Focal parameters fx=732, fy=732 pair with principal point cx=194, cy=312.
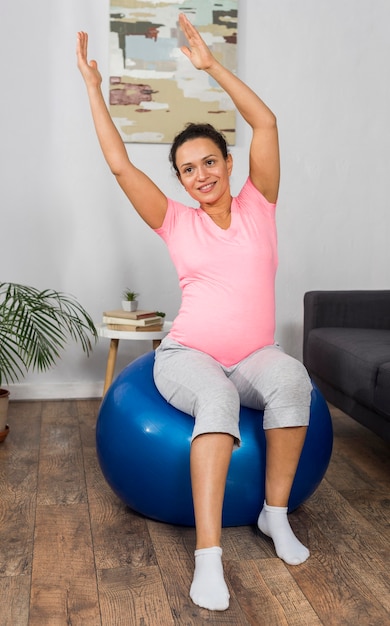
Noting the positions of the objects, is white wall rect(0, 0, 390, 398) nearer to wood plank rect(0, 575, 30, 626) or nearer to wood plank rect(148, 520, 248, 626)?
wood plank rect(148, 520, 248, 626)

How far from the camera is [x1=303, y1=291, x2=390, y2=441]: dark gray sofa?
2379 millimetres

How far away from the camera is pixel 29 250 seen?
11.2 feet

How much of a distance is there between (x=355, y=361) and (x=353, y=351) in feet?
0.22

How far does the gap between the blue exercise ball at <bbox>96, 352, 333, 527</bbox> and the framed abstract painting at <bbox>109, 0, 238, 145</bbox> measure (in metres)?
1.70

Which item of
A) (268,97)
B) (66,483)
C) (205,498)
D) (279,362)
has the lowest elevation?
(66,483)

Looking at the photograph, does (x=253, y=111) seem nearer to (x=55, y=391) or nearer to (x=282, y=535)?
(x=282, y=535)

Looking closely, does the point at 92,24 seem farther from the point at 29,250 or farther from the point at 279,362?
the point at 279,362

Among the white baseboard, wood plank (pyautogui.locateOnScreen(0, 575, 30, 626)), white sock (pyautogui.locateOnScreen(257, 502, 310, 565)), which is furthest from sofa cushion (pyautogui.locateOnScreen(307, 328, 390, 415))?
wood plank (pyautogui.locateOnScreen(0, 575, 30, 626))

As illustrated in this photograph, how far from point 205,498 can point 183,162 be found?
0.96 metres

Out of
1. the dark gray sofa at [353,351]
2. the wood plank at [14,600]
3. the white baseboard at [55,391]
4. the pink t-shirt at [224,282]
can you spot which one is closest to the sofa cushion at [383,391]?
the dark gray sofa at [353,351]

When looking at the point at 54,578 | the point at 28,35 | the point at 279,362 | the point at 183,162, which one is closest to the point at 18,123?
the point at 28,35

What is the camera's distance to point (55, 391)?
347cm

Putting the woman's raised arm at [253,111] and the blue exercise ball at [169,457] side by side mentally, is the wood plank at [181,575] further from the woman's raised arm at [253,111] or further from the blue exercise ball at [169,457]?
the woman's raised arm at [253,111]

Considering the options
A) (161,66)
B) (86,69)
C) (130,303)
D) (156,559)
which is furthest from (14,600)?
(161,66)
